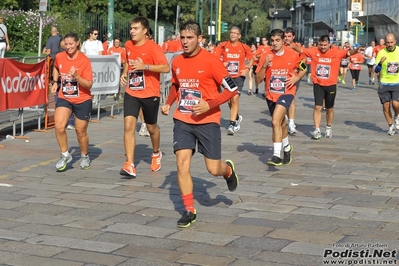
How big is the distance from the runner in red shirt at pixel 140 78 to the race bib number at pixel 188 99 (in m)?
2.34

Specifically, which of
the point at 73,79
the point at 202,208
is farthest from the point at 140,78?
the point at 202,208

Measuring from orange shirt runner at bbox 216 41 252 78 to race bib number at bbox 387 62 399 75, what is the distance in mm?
2865

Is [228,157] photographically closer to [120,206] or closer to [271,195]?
[271,195]

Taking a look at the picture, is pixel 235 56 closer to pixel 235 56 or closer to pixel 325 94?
pixel 235 56

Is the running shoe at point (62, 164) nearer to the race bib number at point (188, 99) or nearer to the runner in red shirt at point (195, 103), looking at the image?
the runner in red shirt at point (195, 103)

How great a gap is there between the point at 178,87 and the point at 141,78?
2.44m

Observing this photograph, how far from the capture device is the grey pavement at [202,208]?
654cm

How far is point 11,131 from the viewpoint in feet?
47.3

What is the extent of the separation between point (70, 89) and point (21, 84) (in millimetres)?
3240

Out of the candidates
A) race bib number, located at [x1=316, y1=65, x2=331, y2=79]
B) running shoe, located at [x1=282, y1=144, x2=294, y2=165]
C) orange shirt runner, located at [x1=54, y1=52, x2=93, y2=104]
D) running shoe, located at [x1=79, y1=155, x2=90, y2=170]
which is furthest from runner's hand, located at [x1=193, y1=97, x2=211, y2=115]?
race bib number, located at [x1=316, y1=65, x2=331, y2=79]

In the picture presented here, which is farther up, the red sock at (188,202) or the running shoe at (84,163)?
the red sock at (188,202)

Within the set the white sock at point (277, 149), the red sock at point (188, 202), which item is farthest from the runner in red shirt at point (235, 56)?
the red sock at point (188, 202)

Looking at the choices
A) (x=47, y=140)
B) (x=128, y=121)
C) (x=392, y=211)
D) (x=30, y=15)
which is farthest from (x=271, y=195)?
(x=30, y=15)

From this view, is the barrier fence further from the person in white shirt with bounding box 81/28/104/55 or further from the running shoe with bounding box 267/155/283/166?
the person in white shirt with bounding box 81/28/104/55
